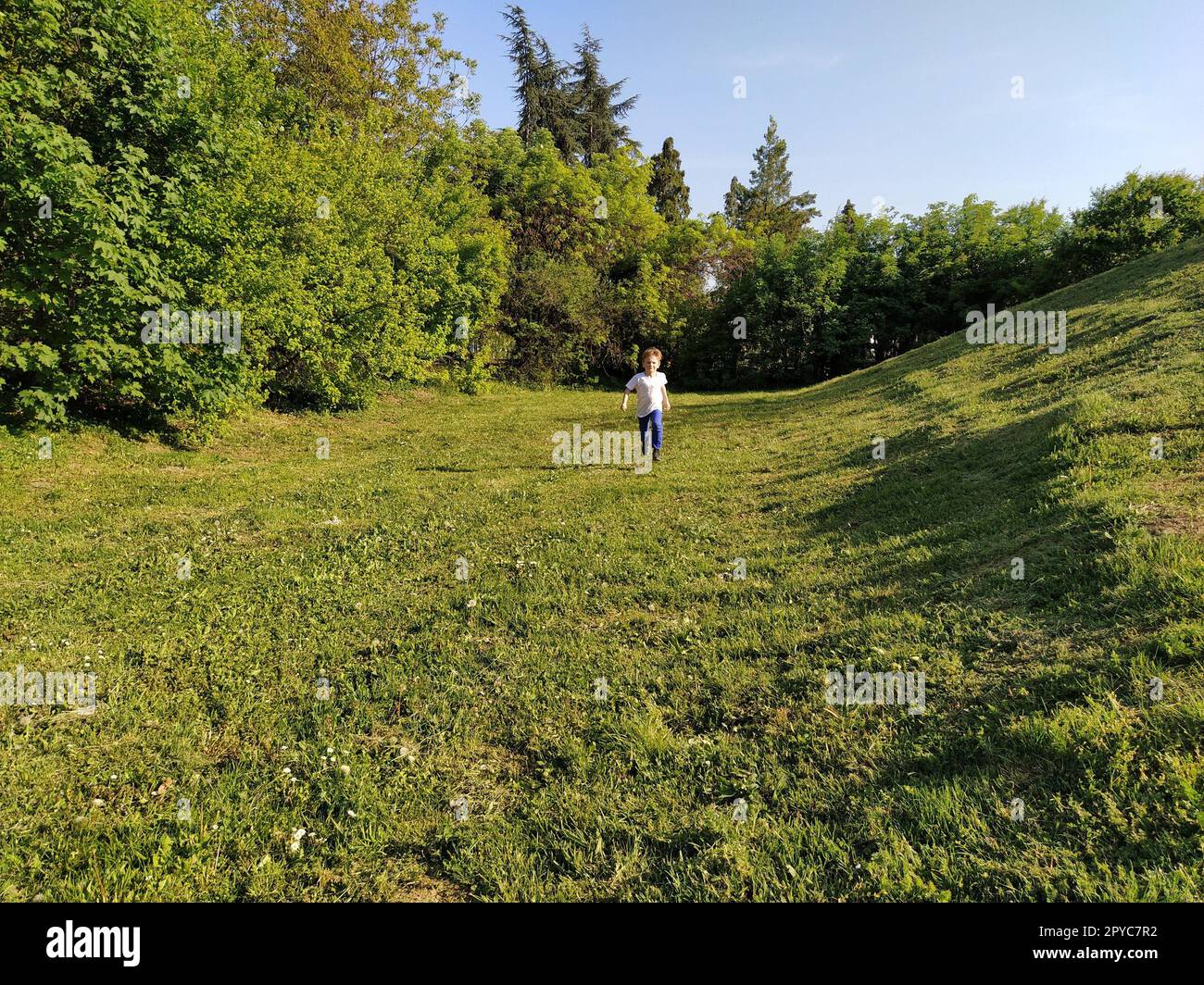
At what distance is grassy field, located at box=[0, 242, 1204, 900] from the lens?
11.5 feet

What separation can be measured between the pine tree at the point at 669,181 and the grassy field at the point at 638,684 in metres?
60.1

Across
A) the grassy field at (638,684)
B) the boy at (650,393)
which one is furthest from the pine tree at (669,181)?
the grassy field at (638,684)

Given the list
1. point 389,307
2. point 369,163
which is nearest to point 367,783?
point 389,307

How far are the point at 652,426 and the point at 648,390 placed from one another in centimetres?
118

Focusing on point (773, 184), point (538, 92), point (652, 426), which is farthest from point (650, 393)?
point (773, 184)

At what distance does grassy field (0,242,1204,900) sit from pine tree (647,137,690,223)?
6013cm

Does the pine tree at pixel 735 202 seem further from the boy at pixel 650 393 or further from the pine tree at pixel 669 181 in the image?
the boy at pixel 650 393

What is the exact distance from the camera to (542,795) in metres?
4.25

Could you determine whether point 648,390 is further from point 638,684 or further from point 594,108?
point 594,108

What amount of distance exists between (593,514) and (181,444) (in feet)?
41.9

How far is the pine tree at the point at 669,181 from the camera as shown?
6341 centimetres

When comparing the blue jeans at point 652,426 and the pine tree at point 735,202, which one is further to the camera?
the pine tree at point 735,202

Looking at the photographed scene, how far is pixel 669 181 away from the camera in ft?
208

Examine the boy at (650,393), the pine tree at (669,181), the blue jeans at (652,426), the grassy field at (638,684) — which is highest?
the pine tree at (669,181)
